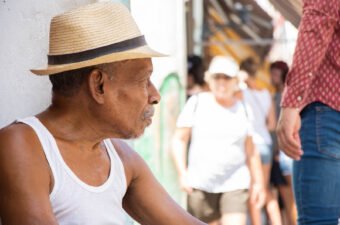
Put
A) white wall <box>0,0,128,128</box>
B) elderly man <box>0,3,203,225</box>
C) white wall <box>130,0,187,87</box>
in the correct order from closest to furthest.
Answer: elderly man <box>0,3,203,225</box> → white wall <box>0,0,128,128</box> → white wall <box>130,0,187,87</box>

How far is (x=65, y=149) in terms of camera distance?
290 centimetres

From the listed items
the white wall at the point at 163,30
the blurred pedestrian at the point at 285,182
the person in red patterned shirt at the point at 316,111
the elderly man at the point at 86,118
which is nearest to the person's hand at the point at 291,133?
the person in red patterned shirt at the point at 316,111

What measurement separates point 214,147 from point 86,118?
390cm

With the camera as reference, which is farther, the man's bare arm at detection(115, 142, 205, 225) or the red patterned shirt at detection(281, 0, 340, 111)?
the red patterned shirt at detection(281, 0, 340, 111)

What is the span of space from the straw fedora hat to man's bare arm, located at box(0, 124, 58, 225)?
261 millimetres

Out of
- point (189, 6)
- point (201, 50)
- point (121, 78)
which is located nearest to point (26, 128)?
point (121, 78)

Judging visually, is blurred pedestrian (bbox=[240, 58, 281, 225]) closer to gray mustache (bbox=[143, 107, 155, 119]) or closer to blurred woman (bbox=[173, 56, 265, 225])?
blurred woman (bbox=[173, 56, 265, 225])

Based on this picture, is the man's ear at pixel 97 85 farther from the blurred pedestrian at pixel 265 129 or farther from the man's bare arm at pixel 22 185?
the blurred pedestrian at pixel 265 129

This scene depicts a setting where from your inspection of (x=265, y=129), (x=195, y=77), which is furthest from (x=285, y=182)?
(x=195, y=77)

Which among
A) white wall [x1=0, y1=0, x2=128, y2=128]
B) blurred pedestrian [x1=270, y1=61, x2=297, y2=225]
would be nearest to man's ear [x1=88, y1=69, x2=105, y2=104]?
white wall [x1=0, y1=0, x2=128, y2=128]

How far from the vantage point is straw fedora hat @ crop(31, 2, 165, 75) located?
2.86 m

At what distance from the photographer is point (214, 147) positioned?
6.80 metres

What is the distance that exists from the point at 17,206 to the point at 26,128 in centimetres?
25

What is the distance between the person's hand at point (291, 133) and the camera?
3726 mm
